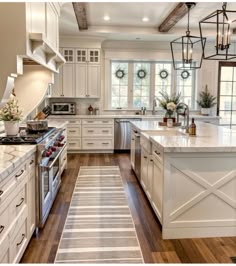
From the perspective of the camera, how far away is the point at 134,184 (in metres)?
4.71

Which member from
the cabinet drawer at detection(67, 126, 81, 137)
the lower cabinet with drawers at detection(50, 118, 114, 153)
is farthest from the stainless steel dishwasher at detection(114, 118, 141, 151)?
the cabinet drawer at detection(67, 126, 81, 137)

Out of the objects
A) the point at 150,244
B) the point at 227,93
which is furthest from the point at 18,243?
the point at 227,93

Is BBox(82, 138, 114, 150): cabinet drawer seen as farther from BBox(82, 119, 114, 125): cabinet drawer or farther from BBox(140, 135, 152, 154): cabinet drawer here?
BBox(140, 135, 152, 154): cabinet drawer

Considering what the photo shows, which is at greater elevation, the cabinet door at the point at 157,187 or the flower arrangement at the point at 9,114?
the flower arrangement at the point at 9,114

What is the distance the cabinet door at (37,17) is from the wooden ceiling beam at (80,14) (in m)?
1.51

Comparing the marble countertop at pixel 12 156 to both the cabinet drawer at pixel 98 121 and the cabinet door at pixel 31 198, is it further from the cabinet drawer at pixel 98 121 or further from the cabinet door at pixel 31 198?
the cabinet drawer at pixel 98 121

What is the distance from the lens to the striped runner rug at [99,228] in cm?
256

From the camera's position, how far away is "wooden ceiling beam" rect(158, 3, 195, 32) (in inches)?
197

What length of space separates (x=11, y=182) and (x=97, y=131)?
521cm

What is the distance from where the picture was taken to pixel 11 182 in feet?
6.81

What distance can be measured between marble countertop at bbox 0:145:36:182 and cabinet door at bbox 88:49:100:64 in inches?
192

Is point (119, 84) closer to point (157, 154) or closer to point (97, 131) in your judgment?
→ point (97, 131)

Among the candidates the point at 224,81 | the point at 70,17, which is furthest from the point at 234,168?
the point at 224,81

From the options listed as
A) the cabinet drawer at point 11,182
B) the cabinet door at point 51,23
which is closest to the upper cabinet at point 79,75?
the cabinet door at point 51,23
